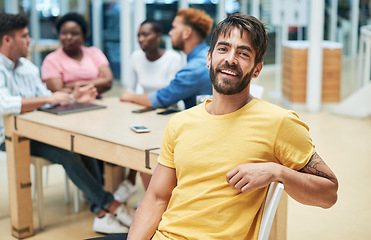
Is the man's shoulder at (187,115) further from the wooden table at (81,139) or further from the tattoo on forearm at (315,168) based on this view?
the wooden table at (81,139)

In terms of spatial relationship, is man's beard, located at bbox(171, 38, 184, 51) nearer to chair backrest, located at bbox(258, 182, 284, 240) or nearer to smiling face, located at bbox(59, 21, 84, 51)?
smiling face, located at bbox(59, 21, 84, 51)

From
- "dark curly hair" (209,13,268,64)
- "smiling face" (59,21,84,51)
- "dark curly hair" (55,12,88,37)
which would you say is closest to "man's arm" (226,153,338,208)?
"dark curly hair" (209,13,268,64)

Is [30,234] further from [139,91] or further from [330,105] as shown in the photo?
[330,105]

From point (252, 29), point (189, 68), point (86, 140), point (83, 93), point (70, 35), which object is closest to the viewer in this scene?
point (252, 29)

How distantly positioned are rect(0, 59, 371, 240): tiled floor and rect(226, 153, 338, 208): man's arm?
1509 millimetres

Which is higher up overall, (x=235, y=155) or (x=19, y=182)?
(x=235, y=155)

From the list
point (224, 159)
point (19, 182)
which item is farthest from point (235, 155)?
point (19, 182)

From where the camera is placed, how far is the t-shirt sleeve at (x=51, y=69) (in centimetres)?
381

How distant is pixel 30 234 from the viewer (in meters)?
3.02

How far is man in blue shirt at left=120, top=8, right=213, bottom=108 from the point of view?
2.91m

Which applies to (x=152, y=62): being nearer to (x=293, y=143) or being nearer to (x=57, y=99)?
(x=57, y=99)

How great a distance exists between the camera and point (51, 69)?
3.82 metres

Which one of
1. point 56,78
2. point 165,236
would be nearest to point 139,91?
point 56,78

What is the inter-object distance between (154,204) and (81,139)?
0.93m
